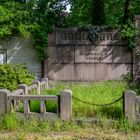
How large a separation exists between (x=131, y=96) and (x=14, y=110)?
2729mm

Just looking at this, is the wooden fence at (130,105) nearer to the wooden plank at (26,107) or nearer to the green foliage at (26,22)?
the wooden plank at (26,107)

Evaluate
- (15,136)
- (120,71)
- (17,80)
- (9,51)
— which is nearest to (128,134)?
(15,136)

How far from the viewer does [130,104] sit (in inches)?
348

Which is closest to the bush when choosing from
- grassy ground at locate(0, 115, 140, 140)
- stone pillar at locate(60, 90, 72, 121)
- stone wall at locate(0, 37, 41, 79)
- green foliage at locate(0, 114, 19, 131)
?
stone wall at locate(0, 37, 41, 79)

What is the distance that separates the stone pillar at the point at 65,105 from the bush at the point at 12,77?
5018mm

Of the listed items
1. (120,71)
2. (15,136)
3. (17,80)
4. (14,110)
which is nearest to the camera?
(15,136)

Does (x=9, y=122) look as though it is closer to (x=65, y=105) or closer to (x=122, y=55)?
(x=65, y=105)

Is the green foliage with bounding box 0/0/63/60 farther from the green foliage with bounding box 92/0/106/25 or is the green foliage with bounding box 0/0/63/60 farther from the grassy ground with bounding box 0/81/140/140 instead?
the grassy ground with bounding box 0/81/140/140

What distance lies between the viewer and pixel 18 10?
648 inches

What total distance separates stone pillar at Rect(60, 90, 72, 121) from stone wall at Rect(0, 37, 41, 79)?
7.48 metres

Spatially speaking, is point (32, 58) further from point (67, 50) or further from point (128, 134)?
point (128, 134)

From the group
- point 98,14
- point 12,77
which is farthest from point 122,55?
point 12,77

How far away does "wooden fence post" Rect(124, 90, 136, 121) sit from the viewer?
8852mm

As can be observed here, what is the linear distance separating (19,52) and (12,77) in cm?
250
